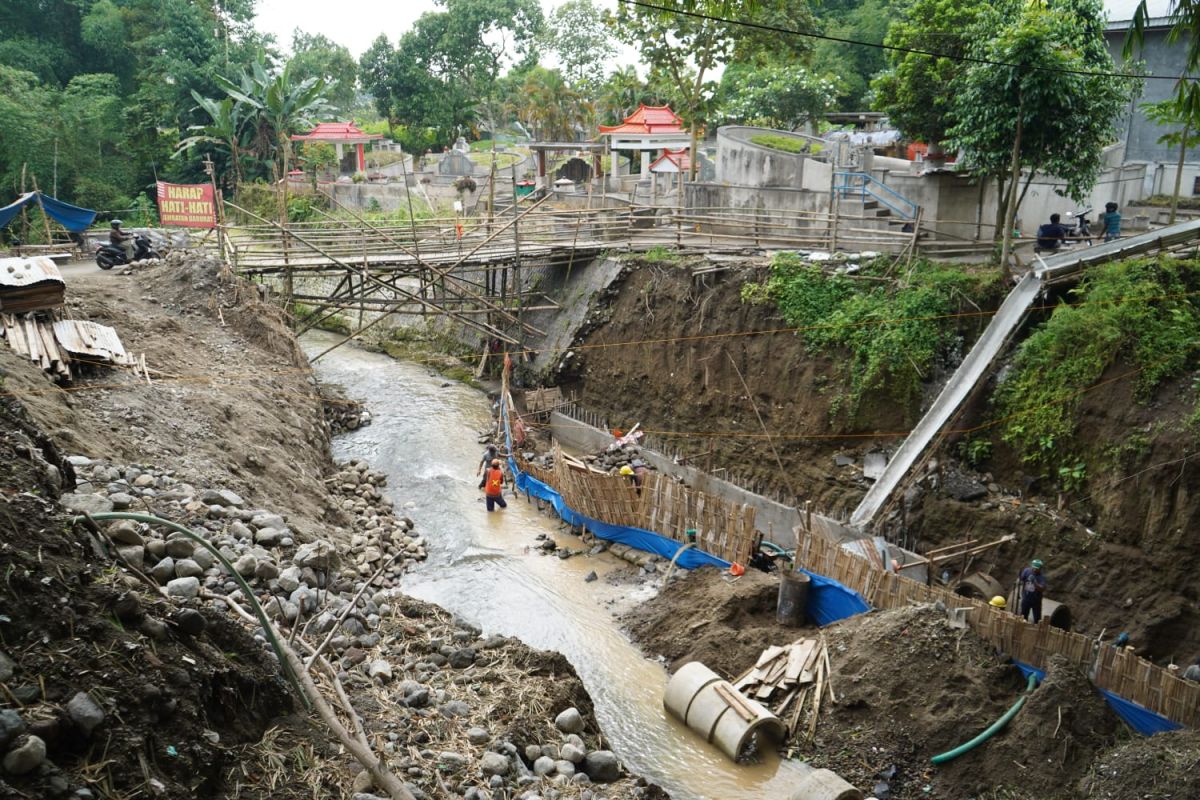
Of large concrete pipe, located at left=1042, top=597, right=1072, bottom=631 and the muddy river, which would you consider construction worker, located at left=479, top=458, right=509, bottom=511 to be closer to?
the muddy river

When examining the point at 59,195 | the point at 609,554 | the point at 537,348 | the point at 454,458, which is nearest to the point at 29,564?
the point at 609,554

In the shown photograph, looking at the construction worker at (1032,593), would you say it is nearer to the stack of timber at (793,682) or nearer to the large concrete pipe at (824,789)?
the stack of timber at (793,682)

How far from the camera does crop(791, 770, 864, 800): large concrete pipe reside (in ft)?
29.0

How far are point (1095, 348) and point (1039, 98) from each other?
4716 mm

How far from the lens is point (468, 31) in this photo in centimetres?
4719

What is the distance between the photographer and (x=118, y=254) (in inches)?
911

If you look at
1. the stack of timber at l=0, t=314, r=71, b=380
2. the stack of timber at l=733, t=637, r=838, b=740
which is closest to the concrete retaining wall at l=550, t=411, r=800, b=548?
the stack of timber at l=733, t=637, r=838, b=740

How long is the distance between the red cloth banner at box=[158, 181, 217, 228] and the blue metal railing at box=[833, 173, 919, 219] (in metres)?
14.7

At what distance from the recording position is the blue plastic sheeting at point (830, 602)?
1167 cm

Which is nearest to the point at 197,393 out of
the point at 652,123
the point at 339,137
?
the point at 652,123

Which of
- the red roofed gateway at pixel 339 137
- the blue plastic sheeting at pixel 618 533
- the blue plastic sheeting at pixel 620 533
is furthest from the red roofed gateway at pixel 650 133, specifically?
the blue plastic sheeting at pixel 620 533

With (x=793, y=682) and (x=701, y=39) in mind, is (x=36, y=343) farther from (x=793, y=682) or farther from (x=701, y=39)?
(x=701, y=39)

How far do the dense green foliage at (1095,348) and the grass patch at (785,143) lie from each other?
1414 centimetres

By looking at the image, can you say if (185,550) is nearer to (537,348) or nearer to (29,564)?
(29,564)
